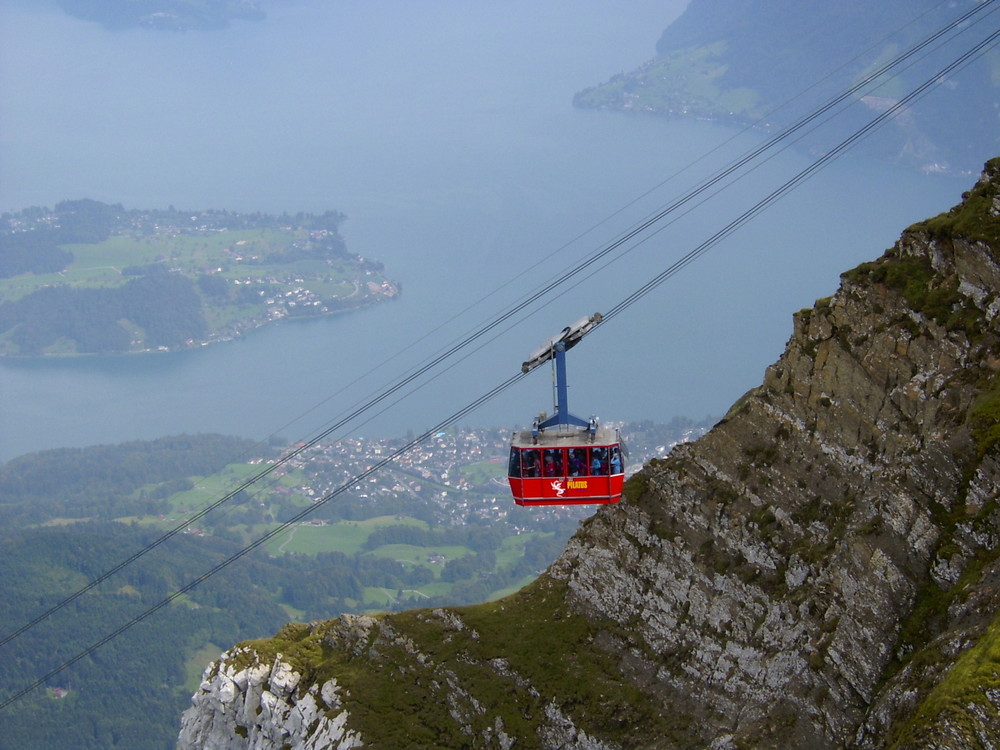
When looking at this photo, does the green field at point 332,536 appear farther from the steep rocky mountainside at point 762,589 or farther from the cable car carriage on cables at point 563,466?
the cable car carriage on cables at point 563,466

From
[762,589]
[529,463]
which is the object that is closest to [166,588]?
[762,589]

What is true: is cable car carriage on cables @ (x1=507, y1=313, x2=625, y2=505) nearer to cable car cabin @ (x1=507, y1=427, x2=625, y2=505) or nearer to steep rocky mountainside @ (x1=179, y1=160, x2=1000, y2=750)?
cable car cabin @ (x1=507, y1=427, x2=625, y2=505)

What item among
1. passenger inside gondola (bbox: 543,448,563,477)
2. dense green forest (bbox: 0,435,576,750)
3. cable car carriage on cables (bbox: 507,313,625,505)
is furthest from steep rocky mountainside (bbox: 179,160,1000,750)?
dense green forest (bbox: 0,435,576,750)

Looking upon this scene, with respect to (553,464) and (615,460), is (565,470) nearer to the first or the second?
(553,464)

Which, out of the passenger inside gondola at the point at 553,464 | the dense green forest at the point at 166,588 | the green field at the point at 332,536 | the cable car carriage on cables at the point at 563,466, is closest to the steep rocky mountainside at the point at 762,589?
the cable car carriage on cables at the point at 563,466

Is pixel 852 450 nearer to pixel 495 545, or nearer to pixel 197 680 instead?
pixel 197 680
